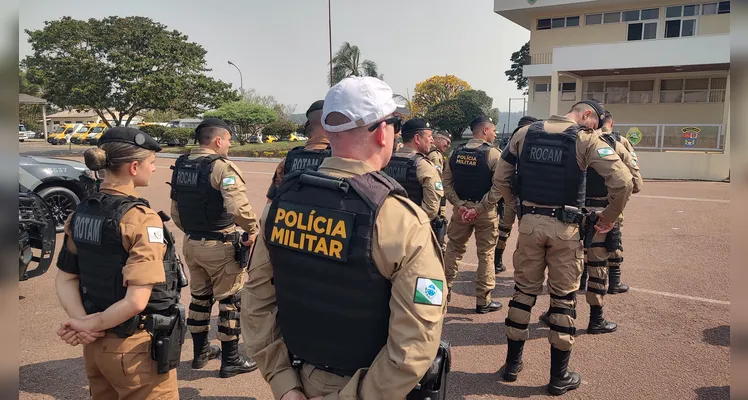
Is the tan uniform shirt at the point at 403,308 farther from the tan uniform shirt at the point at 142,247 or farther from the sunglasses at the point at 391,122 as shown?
the tan uniform shirt at the point at 142,247

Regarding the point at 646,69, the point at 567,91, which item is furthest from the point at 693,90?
the point at 567,91

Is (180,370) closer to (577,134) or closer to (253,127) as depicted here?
(577,134)

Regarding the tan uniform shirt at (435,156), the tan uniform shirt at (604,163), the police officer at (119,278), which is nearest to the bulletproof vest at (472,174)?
the tan uniform shirt at (435,156)

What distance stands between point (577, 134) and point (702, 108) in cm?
2534

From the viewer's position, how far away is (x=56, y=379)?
4.02 metres

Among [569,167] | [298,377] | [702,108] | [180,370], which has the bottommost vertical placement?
[180,370]

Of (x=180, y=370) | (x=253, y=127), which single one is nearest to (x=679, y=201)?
(x=180, y=370)

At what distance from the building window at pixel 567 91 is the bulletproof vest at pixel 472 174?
24.0 metres

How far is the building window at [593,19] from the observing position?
27355 millimetres

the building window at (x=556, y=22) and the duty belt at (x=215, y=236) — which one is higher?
the building window at (x=556, y=22)

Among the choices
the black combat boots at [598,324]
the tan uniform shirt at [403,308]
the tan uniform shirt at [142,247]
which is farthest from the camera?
the black combat boots at [598,324]

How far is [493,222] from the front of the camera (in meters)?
5.86

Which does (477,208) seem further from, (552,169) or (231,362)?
(231,362)

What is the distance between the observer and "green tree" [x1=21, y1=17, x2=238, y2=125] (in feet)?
104
